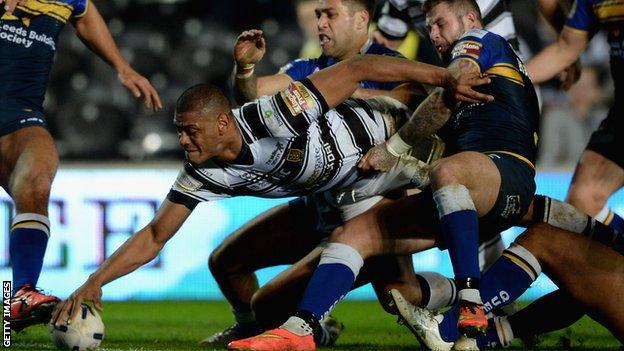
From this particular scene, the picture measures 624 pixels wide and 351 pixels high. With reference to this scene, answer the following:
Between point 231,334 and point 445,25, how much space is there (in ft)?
6.77

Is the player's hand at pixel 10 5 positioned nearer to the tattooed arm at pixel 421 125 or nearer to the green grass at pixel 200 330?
the green grass at pixel 200 330

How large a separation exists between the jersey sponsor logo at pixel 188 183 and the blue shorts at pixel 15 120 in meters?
1.55

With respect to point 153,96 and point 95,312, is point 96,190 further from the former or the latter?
point 95,312

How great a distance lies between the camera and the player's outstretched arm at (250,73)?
6625 millimetres

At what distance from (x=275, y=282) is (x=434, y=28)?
1.60 m

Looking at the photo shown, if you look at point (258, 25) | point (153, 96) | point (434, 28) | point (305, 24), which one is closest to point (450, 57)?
point (434, 28)

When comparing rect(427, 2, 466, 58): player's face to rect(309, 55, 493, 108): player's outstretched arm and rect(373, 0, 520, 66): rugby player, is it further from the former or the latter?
rect(373, 0, 520, 66): rugby player

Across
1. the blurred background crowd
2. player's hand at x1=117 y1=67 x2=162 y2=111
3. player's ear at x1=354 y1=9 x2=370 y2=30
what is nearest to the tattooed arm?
player's ear at x1=354 y1=9 x2=370 y2=30

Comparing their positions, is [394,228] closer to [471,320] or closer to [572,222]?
[471,320]

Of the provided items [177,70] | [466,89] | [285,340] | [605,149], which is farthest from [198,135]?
[177,70]

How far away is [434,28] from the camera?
21.9ft

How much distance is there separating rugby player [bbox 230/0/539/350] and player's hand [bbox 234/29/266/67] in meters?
0.85

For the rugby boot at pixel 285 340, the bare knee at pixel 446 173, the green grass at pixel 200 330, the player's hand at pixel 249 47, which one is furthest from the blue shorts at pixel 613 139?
the rugby boot at pixel 285 340

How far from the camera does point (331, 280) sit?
234 inches
